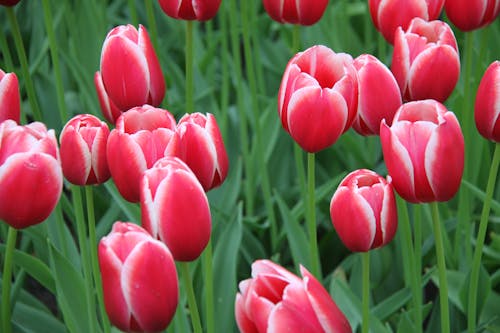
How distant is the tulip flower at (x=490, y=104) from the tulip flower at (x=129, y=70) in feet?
1.40

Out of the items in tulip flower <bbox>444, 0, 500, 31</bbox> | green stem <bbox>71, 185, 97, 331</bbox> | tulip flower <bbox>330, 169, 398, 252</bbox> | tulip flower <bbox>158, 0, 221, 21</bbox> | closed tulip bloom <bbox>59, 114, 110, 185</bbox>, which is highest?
tulip flower <bbox>158, 0, 221, 21</bbox>

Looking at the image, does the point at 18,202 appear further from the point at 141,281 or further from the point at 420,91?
the point at 420,91

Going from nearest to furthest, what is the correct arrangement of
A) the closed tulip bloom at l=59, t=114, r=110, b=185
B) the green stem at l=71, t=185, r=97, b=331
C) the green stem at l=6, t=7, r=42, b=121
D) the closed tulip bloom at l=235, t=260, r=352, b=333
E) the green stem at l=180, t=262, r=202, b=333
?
the closed tulip bloom at l=235, t=260, r=352, b=333 → the green stem at l=180, t=262, r=202, b=333 → the closed tulip bloom at l=59, t=114, r=110, b=185 → the green stem at l=71, t=185, r=97, b=331 → the green stem at l=6, t=7, r=42, b=121

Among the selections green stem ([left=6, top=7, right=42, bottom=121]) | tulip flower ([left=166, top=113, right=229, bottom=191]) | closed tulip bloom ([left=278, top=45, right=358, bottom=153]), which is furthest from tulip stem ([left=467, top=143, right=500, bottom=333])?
green stem ([left=6, top=7, right=42, bottom=121])

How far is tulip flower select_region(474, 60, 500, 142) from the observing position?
3.62ft

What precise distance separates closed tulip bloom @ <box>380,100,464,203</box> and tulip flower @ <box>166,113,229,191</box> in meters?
0.20

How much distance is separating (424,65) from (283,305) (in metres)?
0.48

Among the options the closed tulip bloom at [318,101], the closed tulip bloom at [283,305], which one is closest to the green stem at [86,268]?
the closed tulip bloom at [318,101]

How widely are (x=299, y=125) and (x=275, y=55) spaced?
1527 millimetres

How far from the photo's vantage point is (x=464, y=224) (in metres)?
1.70

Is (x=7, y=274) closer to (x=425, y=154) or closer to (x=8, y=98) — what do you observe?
(x=8, y=98)

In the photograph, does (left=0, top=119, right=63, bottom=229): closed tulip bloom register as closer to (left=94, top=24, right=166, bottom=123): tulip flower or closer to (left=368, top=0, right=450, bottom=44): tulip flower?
(left=94, top=24, right=166, bottom=123): tulip flower

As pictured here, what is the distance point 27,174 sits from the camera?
3.27ft

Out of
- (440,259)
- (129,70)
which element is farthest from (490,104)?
(129,70)
